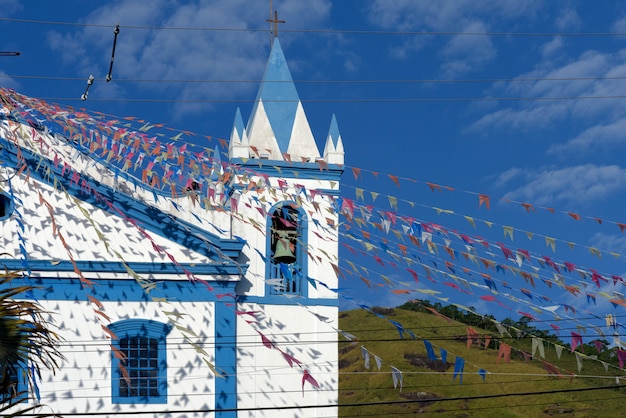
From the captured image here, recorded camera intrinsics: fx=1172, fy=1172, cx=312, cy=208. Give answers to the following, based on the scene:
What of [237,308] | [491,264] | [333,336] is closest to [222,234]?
[237,308]

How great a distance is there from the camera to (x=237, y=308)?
20.1 metres

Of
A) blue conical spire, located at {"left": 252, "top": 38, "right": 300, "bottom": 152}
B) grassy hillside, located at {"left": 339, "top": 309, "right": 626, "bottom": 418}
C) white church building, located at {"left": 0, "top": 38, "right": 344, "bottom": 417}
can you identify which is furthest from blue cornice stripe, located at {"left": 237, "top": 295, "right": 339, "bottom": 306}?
grassy hillside, located at {"left": 339, "top": 309, "right": 626, "bottom": 418}

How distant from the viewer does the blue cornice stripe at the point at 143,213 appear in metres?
19.6

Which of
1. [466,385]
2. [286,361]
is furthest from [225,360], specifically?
[466,385]

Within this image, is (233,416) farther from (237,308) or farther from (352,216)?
(352,216)

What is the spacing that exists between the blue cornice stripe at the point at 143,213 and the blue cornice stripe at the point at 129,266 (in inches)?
10.4

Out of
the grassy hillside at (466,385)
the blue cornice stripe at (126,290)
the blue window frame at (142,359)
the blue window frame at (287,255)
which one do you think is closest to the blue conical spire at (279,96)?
the blue window frame at (287,255)

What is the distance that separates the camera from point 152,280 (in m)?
19.6

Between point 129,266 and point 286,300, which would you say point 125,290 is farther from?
point 286,300

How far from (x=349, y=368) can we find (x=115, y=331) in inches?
491

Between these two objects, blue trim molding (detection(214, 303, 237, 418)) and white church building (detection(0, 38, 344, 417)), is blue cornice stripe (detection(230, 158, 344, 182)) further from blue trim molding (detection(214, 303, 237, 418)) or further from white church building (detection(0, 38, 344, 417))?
blue trim molding (detection(214, 303, 237, 418))

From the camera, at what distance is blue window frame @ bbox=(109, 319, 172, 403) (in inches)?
757

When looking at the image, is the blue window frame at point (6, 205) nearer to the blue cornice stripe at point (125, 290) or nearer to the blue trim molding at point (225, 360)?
the blue cornice stripe at point (125, 290)

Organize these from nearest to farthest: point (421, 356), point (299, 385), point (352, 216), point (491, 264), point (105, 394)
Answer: point (491, 264) < point (352, 216) < point (105, 394) < point (299, 385) < point (421, 356)
